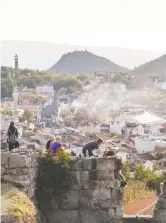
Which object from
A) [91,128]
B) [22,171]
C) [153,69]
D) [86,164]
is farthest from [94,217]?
[153,69]

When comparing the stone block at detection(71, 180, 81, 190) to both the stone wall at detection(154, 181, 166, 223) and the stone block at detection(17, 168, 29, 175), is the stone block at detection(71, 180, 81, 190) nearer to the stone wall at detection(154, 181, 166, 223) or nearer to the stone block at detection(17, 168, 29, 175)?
the stone block at detection(17, 168, 29, 175)

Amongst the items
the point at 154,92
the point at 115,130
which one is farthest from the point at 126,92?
the point at 115,130

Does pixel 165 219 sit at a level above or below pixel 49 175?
below

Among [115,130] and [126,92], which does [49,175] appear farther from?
[126,92]

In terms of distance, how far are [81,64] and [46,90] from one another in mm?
43040

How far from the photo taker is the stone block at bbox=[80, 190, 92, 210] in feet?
28.5

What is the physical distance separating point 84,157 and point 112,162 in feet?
1.38

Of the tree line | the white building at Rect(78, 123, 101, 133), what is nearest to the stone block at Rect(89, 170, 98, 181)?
the white building at Rect(78, 123, 101, 133)

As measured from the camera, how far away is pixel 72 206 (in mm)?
8734

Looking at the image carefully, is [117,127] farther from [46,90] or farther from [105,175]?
[105,175]

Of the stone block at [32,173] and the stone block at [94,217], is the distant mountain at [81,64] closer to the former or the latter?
the stone block at [94,217]

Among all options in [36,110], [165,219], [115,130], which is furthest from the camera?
[36,110]

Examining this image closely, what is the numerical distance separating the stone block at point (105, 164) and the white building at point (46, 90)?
384 ft

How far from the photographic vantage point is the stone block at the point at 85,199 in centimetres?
868
